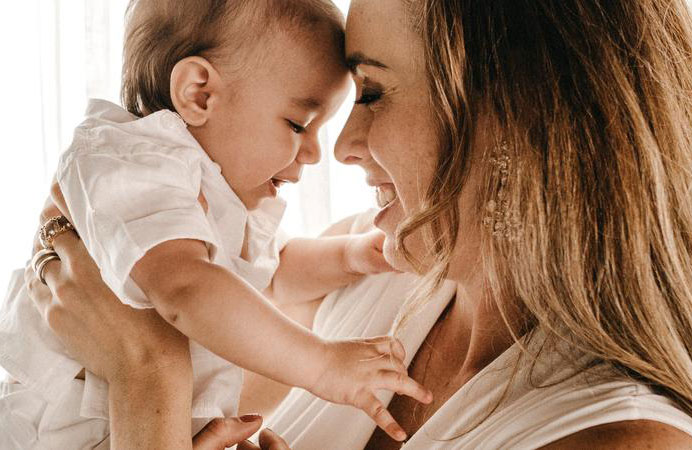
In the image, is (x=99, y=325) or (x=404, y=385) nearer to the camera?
(x=404, y=385)

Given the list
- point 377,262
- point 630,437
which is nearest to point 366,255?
point 377,262

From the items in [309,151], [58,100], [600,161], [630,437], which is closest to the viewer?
[630,437]

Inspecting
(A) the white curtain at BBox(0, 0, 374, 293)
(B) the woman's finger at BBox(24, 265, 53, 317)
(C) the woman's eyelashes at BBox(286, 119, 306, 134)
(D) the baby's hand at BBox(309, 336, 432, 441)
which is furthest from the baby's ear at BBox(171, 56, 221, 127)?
(A) the white curtain at BBox(0, 0, 374, 293)

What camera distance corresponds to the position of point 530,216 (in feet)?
3.48

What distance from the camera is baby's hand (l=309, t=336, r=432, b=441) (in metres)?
1.10

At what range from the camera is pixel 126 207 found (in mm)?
1116

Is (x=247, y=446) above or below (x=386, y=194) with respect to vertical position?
below

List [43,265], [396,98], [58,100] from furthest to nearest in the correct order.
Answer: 1. [58,100]
2. [43,265]
3. [396,98]

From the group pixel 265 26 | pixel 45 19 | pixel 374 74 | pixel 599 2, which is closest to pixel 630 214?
pixel 599 2

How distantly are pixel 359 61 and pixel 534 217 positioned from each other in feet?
1.30

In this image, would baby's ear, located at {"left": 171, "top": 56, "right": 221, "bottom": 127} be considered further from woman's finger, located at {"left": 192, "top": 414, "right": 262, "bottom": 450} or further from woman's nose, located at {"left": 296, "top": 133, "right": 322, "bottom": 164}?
woman's finger, located at {"left": 192, "top": 414, "right": 262, "bottom": 450}

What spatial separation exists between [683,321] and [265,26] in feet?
2.66

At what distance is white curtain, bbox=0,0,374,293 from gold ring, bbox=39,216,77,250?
1.39 metres

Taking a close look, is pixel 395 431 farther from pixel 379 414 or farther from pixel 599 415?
pixel 599 415
